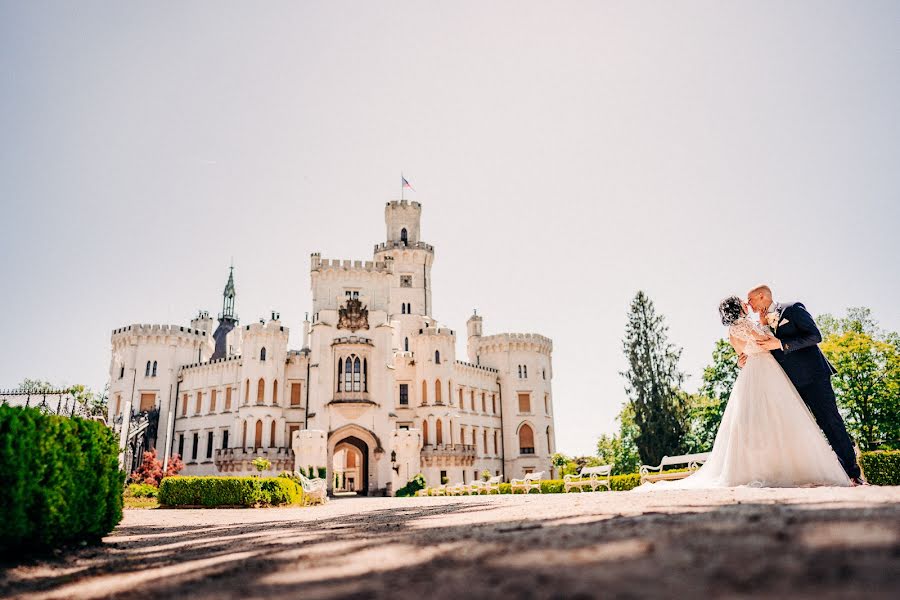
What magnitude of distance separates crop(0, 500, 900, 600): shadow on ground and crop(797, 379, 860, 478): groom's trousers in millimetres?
3773

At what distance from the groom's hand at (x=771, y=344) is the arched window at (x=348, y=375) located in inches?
1307

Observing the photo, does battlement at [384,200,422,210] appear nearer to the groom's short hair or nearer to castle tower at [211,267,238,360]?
castle tower at [211,267,238,360]

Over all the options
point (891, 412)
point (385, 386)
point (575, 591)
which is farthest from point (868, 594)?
point (891, 412)

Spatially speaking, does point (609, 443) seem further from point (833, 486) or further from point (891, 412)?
point (833, 486)

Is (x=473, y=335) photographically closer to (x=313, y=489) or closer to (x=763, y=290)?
(x=313, y=489)

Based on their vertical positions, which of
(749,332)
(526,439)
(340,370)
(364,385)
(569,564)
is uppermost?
(340,370)

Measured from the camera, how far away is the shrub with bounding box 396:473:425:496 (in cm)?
3469

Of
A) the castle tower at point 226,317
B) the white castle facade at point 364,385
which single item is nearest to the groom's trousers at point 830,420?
the white castle facade at point 364,385

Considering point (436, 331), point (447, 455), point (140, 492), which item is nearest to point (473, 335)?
point (436, 331)

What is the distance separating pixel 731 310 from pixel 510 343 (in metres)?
43.4

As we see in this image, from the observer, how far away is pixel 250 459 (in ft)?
127

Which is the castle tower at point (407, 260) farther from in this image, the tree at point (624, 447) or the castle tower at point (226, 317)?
the castle tower at point (226, 317)

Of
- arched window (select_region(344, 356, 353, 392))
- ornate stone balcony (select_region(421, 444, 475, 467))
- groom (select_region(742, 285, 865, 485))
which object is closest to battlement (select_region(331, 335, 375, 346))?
arched window (select_region(344, 356, 353, 392))

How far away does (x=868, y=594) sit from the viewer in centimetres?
216
